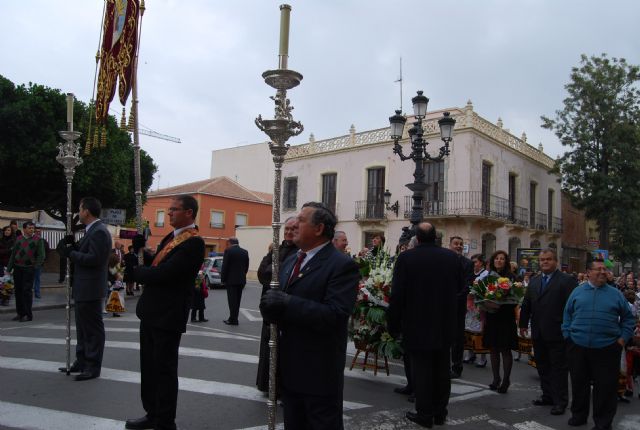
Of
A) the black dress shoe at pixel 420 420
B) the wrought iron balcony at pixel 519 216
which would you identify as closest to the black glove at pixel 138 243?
the black dress shoe at pixel 420 420


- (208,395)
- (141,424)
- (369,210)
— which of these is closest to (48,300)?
(208,395)

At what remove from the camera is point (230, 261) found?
1116 cm

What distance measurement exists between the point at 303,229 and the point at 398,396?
3640 mm

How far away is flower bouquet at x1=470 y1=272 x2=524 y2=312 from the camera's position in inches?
266

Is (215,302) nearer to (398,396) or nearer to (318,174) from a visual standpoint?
(398,396)

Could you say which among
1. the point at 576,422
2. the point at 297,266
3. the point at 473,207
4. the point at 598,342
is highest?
the point at 473,207

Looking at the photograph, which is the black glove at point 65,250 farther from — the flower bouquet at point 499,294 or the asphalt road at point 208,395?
the flower bouquet at point 499,294

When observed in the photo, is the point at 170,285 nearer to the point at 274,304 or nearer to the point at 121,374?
the point at 274,304

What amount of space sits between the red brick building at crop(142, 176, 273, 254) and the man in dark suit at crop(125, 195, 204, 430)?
37.0 m

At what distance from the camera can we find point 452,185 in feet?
82.5

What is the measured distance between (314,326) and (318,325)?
24mm

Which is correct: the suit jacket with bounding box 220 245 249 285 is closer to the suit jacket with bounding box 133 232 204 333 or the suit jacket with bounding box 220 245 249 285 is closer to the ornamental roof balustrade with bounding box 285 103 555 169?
the suit jacket with bounding box 133 232 204 333

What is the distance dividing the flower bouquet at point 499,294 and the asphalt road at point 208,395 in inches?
42.7

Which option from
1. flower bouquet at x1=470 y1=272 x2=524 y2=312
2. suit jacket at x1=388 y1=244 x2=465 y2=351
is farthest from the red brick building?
suit jacket at x1=388 y1=244 x2=465 y2=351
